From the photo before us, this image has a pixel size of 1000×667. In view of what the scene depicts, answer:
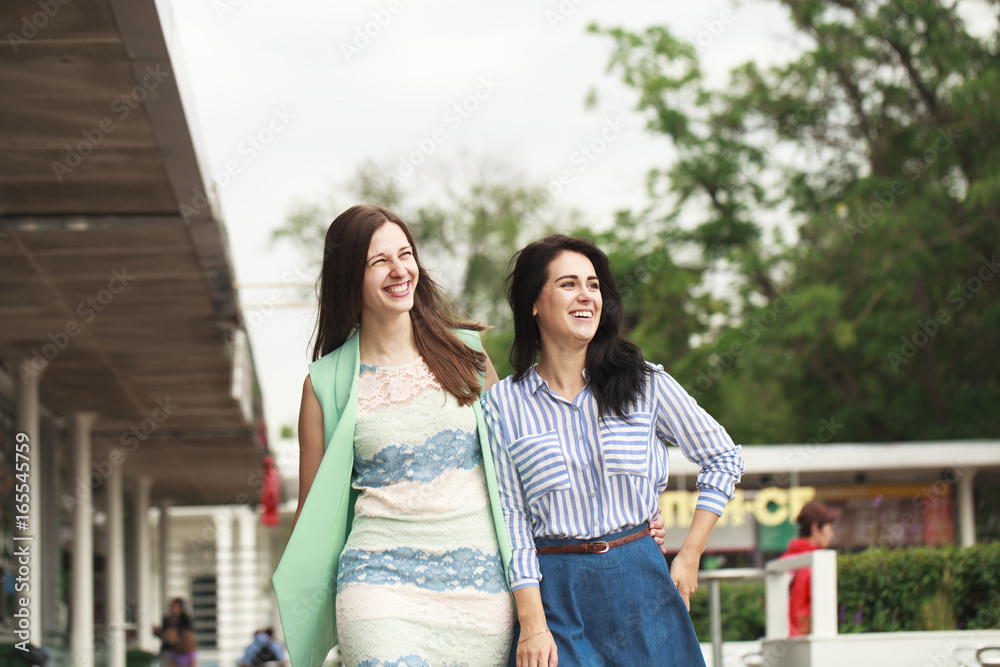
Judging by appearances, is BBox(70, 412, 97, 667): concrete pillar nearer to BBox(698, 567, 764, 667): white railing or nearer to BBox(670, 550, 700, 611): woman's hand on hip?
BBox(698, 567, 764, 667): white railing

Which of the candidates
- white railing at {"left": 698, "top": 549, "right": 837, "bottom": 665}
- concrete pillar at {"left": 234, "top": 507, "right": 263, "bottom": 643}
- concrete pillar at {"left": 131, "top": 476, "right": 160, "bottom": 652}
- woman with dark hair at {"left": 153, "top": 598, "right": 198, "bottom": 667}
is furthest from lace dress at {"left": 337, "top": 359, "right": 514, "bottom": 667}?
concrete pillar at {"left": 234, "top": 507, "right": 263, "bottom": 643}

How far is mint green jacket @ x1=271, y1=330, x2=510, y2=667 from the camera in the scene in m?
3.21

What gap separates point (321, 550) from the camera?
10.6 ft

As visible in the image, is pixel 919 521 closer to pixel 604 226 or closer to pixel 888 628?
pixel 604 226

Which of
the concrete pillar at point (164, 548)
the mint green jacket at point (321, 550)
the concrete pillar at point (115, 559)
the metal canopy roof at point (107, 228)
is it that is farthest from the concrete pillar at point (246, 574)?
the mint green jacket at point (321, 550)

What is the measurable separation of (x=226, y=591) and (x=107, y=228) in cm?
2826

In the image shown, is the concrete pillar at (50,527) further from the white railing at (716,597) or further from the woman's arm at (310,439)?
the woman's arm at (310,439)

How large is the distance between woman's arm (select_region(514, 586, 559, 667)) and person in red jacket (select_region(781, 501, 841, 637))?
4.81m

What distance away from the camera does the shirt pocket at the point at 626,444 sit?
308cm

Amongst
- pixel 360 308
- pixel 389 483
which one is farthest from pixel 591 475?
pixel 360 308

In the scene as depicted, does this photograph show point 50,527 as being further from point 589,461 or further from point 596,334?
point 589,461

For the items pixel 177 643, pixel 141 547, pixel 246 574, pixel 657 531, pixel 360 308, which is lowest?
pixel 246 574

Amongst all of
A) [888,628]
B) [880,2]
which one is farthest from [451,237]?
[888,628]

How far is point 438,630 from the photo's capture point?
10.2ft
